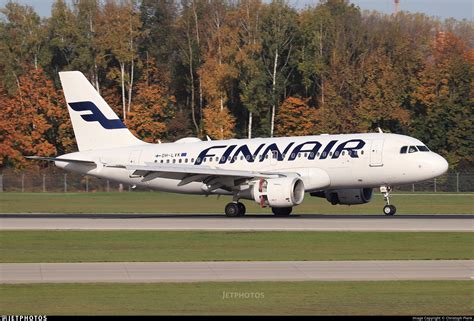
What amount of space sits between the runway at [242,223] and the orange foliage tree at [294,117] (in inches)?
1926

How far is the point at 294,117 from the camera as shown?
96.9 metres

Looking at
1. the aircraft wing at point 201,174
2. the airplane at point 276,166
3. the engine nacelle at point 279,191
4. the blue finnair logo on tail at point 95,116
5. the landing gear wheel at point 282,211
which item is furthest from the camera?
the blue finnair logo on tail at point 95,116

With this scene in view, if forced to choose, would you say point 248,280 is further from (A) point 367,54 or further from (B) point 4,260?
(A) point 367,54

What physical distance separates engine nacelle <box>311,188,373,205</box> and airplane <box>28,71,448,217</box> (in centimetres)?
5

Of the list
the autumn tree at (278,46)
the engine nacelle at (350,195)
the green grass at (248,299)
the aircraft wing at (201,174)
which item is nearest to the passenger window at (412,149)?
the engine nacelle at (350,195)

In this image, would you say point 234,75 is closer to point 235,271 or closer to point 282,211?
point 282,211

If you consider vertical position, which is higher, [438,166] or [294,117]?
[438,166]

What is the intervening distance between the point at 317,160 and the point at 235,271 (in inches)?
876

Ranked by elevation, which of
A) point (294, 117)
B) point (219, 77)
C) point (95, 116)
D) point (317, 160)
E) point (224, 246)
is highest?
point (219, 77)

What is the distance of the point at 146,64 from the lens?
4114 inches

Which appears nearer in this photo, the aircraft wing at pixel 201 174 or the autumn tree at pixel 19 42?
the aircraft wing at pixel 201 174

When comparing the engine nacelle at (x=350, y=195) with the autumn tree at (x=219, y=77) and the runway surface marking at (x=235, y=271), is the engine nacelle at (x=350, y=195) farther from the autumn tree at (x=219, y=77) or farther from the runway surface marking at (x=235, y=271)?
the autumn tree at (x=219, y=77)

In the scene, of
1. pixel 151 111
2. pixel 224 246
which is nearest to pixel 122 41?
pixel 151 111

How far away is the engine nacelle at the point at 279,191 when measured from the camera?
44.5m
